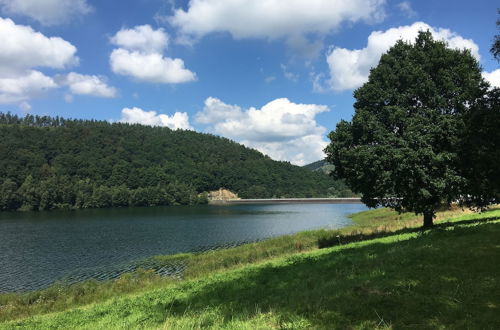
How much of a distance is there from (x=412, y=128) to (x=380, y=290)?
62.6 ft

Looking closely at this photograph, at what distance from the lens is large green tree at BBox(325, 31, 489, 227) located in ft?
88.5

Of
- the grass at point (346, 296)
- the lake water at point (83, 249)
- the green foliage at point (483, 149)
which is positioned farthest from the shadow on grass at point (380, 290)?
the lake water at point (83, 249)

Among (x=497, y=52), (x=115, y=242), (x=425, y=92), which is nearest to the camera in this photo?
(x=497, y=52)

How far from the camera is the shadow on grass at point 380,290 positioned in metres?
9.38

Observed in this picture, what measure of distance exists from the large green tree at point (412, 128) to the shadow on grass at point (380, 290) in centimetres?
719

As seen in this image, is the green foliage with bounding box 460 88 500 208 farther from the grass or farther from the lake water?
the lake water

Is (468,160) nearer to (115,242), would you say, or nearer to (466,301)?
(466,301)

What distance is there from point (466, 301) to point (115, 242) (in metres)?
60.9

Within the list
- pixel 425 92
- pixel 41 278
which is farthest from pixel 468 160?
pixel 41 278

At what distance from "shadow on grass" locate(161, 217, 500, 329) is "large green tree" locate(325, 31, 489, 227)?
719cm

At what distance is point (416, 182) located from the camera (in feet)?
90.0

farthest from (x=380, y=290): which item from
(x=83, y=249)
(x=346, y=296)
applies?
(x=83, y=249)

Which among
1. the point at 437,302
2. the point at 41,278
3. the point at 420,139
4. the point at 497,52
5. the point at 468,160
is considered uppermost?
the point at 497,52

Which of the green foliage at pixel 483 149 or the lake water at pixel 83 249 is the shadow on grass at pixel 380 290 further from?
the lake water at pixel 83 249
